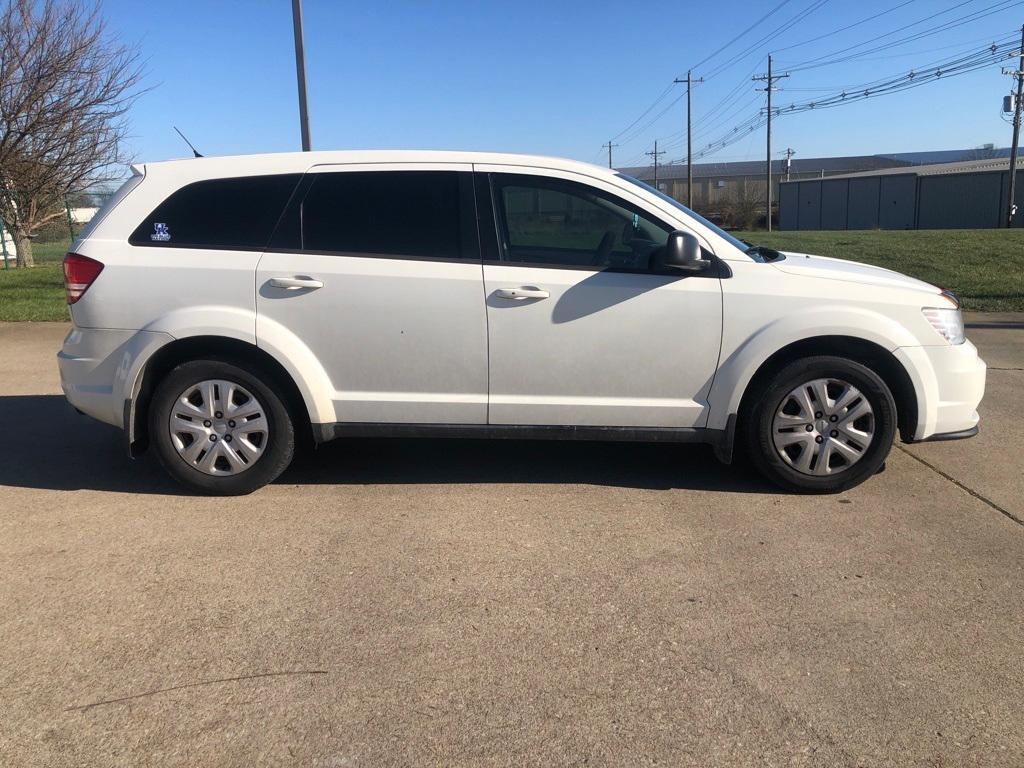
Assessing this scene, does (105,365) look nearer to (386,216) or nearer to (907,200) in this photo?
(386,216)

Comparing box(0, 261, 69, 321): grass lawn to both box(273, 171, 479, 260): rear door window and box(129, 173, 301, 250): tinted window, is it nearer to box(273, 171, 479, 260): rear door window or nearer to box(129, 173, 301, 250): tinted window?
box(129, 173, 301, 250): tinted window

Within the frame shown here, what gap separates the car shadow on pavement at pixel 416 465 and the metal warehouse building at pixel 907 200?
4892cm

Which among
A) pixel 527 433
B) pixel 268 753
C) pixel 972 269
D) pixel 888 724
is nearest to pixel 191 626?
pixel 268 753

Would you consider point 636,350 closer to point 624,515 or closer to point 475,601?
point 624,515

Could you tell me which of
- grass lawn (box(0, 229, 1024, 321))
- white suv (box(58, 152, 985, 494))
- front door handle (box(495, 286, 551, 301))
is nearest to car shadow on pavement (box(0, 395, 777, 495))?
white suv (box(58, 152, 985, 494))

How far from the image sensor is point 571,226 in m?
4.77

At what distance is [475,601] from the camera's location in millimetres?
3516

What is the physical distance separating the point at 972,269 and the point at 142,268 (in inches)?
598

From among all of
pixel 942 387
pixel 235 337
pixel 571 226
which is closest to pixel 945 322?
pixel 942 387

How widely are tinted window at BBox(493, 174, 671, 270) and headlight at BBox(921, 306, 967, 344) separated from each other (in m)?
1.53

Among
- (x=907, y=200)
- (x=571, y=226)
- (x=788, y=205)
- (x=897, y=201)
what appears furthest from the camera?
(x=788, y=205)

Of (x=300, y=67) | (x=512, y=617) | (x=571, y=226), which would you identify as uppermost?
(x=300, y=67)

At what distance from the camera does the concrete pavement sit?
104 inches

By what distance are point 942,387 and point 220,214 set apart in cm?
413
